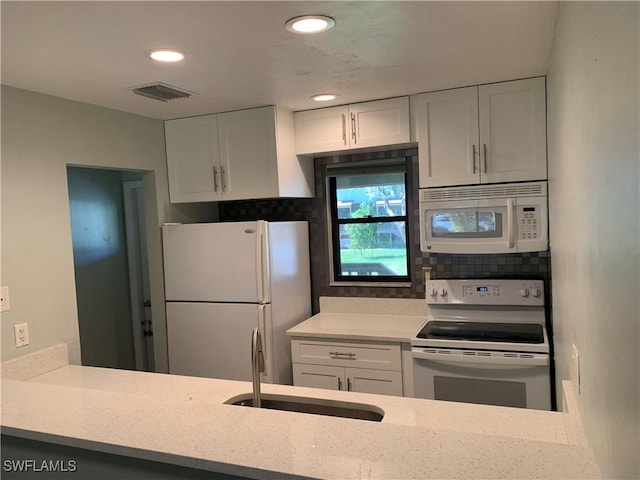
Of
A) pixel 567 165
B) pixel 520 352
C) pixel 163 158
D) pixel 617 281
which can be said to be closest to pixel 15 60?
pixel 163 158

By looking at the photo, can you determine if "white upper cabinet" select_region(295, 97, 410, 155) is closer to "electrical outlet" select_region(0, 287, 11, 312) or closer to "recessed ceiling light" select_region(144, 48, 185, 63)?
"recessed ceiling light" select_region(144, 48, 185, 63)

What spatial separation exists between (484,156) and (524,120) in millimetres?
278

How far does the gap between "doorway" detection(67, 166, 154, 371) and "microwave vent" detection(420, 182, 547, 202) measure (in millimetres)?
2341

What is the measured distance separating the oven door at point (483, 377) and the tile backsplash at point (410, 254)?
683 mm

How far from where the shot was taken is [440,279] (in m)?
3.30

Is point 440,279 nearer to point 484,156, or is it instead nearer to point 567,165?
point 484,156

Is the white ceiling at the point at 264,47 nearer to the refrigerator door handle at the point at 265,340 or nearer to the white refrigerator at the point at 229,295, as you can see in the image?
the white refrigerator at the point at 229,295

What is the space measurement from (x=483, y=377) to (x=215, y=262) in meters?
1.75

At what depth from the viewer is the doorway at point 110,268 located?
12.7 feet

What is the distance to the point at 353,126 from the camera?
10.4 ft

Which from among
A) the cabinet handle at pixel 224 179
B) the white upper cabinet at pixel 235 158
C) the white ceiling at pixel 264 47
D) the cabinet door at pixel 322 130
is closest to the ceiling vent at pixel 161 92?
the white ceiling at pixel 264 47

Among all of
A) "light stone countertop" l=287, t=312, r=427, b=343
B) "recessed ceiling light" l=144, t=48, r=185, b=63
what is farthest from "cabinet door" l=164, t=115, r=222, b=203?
"recessed ceiling light" l=144, t=48, r=185, b=63

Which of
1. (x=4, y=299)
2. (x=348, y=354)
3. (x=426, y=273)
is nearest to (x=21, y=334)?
(x=4, y=299)

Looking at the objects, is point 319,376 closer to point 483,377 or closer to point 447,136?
point 483,377
